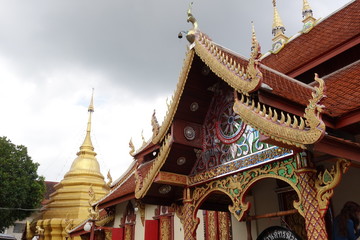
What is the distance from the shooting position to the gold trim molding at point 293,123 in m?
4.25

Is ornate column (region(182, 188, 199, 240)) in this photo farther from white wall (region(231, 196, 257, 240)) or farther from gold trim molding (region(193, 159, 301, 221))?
white wall (region(231, 196, 257, 240))

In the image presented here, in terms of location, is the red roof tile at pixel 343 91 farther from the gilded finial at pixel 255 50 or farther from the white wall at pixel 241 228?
the white wall at pixel 241 228

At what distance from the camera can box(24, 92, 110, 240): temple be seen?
1988 centimetres

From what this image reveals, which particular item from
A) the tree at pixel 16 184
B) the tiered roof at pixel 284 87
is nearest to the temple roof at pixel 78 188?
the tree at pixel 16 184

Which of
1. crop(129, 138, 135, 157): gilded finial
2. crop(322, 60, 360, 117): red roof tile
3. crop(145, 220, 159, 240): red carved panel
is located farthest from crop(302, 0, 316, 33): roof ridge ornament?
crop(145, 220, 159, 240): red carved panel

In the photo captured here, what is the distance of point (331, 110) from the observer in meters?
5.38

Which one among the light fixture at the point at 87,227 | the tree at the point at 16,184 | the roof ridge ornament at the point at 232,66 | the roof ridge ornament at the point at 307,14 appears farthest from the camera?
the tree at the point at 16,184

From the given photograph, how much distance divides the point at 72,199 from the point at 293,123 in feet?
61.8

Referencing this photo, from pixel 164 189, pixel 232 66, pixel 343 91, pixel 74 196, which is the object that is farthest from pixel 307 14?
pixel 74 196

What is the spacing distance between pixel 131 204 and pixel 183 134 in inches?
252

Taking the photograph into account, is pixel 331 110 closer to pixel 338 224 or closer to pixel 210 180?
pixel 338 224

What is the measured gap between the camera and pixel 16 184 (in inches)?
878

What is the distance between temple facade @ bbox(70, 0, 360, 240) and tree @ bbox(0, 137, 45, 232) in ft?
51.5

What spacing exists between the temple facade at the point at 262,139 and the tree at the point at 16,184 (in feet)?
51.5
